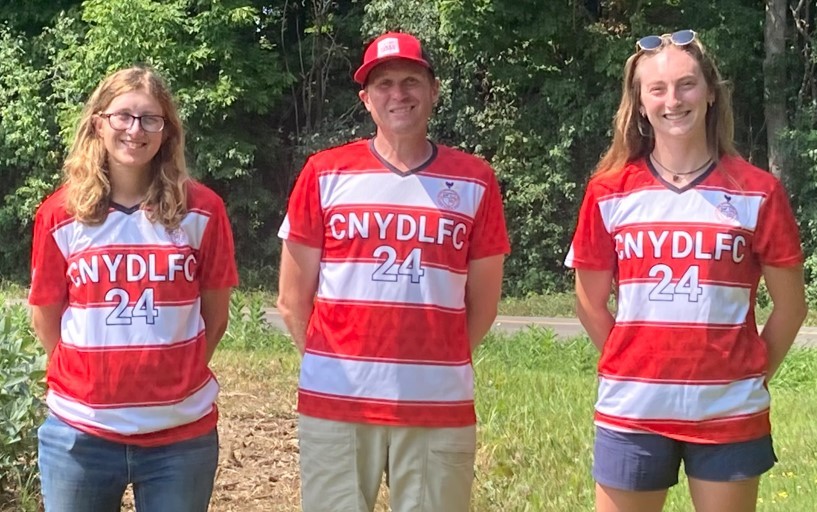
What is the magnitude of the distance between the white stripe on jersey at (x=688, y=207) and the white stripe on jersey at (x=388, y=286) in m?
0.57

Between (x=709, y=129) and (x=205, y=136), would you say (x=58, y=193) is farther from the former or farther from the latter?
(x=205, y=136)

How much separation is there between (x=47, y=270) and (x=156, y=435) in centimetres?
59

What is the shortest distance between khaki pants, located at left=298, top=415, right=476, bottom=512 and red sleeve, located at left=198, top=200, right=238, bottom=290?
1.73ft

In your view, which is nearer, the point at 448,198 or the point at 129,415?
the point at 129,415

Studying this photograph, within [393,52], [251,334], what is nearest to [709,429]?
[393,52]

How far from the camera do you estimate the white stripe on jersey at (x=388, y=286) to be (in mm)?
3162

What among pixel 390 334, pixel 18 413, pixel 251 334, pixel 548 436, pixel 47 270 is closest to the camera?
pixel 47 270

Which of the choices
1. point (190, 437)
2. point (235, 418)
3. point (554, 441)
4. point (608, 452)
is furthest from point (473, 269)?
point (235, 418)

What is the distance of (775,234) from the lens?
119 inches

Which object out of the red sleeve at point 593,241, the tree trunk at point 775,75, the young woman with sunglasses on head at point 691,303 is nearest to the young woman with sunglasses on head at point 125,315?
the red sleeve at point 593,241

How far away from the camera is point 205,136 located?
21.4 m

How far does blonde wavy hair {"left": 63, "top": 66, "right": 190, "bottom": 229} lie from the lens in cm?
302

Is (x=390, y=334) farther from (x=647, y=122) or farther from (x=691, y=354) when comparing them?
(x=647, y=122)

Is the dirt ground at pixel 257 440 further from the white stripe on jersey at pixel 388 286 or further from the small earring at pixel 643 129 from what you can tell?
the small earring at pixel 643 129
